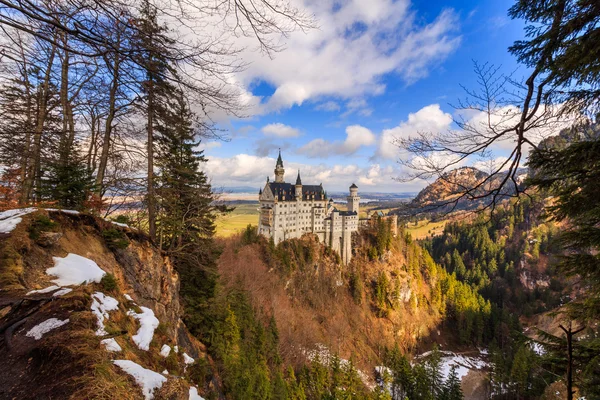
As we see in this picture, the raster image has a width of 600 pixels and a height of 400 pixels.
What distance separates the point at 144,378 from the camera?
338 cm

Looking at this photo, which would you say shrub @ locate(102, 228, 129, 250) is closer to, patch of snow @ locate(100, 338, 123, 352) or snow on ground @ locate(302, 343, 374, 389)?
patch of snow @ locate(100, 338, 123, 352)

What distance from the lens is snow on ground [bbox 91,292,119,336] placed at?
404 cm

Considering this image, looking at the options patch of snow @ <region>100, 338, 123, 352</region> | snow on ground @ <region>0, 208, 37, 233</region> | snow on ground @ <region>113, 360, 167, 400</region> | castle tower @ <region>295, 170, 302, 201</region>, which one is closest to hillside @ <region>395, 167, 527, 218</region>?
snow on ground @ <region>113, 360, 167, 400</region>

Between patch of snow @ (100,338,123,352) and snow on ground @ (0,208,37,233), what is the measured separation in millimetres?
4187

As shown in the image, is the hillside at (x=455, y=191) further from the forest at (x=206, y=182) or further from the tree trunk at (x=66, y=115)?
the tree trunk at (x=66, y=115)

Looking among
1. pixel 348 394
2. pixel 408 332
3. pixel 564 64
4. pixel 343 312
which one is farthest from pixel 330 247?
pixel 564 64

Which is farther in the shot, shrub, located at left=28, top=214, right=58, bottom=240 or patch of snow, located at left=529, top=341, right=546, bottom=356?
shrub, located at left=28, top=214, right=58, bottom=240

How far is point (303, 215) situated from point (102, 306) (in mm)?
51389

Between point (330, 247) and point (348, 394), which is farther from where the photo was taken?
point (330, 247)

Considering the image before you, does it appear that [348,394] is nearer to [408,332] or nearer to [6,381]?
[6,381]

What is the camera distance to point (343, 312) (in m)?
53.8

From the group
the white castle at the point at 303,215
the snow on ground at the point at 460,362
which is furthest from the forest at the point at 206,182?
the white castle at the point at 303,215

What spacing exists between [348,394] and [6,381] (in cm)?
3060

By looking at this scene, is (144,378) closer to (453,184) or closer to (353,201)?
(453,184)
